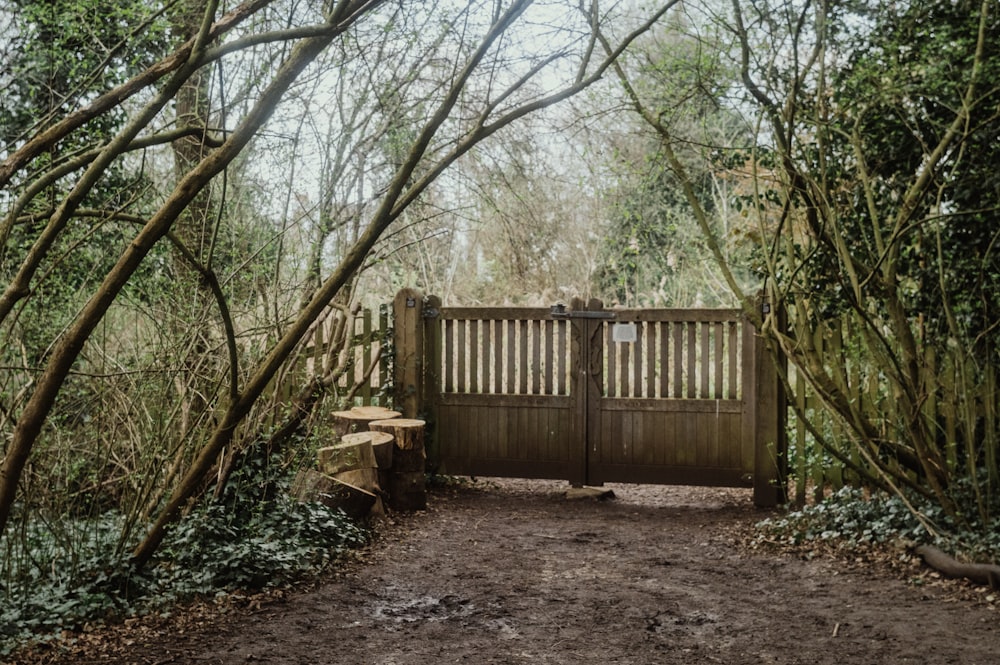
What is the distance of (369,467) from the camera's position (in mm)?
6414

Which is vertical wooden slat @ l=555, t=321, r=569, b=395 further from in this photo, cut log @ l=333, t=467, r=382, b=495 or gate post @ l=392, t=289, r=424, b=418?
cut log @ l=333, t=467, r=382, b=495

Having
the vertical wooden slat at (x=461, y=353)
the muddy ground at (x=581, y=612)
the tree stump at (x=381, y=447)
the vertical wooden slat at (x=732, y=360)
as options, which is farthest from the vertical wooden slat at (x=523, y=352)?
the muddy ground at (x=581, y=612)

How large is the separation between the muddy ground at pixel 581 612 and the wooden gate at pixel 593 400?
4.12 ft

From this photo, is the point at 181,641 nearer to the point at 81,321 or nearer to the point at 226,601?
the point at 226,601

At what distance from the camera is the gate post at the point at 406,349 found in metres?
8.05

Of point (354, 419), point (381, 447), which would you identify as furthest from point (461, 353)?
point (381, 447)

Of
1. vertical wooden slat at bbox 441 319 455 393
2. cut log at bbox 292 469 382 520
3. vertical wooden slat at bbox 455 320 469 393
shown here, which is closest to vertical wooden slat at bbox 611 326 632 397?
vertical wooden slat at bbox 455 320 469 393

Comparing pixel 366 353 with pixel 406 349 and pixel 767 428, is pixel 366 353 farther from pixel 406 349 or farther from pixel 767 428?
pixel 767 428

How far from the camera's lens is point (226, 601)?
174 inches

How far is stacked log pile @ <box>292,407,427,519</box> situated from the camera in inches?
230

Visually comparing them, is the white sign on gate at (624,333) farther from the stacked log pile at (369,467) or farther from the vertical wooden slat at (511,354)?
the stacked log pile at (369,467)

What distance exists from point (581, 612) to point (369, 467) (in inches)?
94.4

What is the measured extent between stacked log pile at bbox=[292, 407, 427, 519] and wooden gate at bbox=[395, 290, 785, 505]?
3.05 feet

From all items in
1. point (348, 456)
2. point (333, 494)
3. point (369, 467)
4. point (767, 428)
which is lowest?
point (333, 494)
